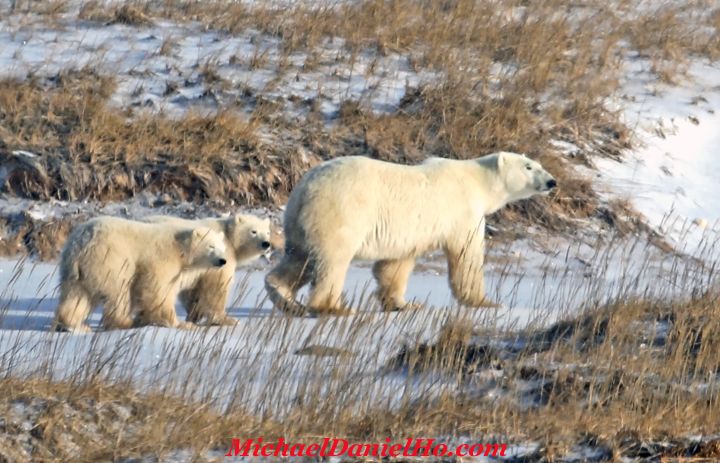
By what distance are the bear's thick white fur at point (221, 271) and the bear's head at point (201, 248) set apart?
170 millimetres

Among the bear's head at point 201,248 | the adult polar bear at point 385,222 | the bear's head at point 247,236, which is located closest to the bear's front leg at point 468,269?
the adult polar bear at point 385,222

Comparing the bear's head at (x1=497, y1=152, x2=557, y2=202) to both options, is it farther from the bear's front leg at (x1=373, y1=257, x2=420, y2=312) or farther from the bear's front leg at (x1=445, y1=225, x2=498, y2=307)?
the bear's front leg at (x1=373, y1=257, x2=420, y2=312)

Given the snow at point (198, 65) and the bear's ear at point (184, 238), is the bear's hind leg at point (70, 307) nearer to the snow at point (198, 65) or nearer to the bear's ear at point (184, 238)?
the bear's ear at point (184, 238)

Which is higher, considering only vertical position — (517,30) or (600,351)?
(600,351)

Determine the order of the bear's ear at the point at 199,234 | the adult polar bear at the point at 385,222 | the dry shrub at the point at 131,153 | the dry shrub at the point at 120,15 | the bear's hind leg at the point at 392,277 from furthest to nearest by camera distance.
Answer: the dry shrub at the point at 120,15 < the dry shrub at the point at 131,153 < the bear's hind leg at the point at 392,277 < the adult polar bear at the point at 385,222 < the bear's ear at the point at 199,234

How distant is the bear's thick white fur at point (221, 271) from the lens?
8875 millimetres

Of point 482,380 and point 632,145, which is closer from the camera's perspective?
point 482,380

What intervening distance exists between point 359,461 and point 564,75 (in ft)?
35.8

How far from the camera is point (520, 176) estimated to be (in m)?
10.2

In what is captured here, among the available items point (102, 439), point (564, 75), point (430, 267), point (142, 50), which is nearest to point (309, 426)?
point (102, 439)

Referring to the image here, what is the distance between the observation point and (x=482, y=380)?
262 inches

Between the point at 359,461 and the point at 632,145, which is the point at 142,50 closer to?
the point at 632,145

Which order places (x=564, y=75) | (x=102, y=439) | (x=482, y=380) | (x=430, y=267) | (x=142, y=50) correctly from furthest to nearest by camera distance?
1. (x=564, y=75)
2. (x=142, y=50)
3. (x=430, y=267)
4. (x=482, y=380)
5. (x=102, y=439)

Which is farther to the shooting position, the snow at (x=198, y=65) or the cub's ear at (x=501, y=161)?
the snow at (x=198, y=65)
